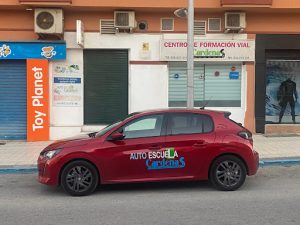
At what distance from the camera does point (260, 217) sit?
630 cm

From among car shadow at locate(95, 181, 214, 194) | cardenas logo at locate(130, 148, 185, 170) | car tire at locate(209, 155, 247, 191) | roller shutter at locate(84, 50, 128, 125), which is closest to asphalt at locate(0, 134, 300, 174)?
roller shutter at locate(84, 50, 128, 125)

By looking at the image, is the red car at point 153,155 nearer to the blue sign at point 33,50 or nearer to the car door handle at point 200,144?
the car door handle at point 200,144

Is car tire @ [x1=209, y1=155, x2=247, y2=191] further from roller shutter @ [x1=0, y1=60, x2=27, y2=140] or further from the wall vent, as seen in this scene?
roller shutter @ [x1=0, y1=60, x2=27, y2=140]

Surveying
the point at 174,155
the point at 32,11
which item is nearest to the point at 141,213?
the point at 174,155

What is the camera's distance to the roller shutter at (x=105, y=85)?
14.9 m

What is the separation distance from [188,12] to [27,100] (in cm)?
611

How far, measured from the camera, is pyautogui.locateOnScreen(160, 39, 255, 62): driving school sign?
1471 centimetres

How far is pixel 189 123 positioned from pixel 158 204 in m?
1.75

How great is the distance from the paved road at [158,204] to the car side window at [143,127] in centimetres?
104

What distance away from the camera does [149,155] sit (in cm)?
789

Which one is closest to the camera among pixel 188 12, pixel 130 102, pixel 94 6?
pixel 188 12

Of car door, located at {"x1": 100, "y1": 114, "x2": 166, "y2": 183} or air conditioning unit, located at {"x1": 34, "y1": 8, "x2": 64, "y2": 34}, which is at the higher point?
air conditioning unit, located at {"x1": 34, "y1": 8, "x2": 64, "y2": 34}

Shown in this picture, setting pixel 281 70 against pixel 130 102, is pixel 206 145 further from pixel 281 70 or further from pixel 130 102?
pixel 281 70

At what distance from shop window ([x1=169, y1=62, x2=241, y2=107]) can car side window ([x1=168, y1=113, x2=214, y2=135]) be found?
689cm
